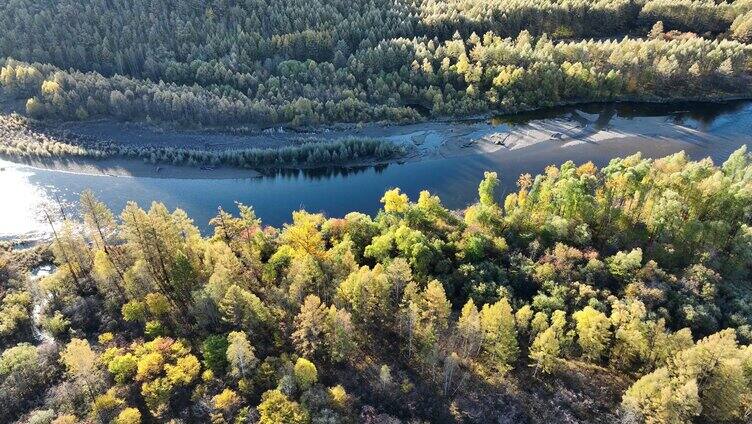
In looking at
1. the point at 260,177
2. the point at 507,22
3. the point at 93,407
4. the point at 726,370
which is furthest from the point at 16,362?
the point at 507,22

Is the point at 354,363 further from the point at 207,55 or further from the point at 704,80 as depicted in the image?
the point at 704,80

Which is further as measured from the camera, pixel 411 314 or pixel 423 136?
pixel 423 136

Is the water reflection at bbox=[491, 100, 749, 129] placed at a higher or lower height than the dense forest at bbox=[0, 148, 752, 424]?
higher

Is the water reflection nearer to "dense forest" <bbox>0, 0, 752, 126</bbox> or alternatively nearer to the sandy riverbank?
the sandy riverbank

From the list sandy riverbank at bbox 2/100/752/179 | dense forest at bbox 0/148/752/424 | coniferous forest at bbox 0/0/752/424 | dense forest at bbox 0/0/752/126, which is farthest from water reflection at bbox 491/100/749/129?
dense forest at bbox 0/148/752/424

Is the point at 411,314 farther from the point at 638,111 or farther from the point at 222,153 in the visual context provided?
the point at 638,111

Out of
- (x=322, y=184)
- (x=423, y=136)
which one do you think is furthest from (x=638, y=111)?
(x=322, y=184)
